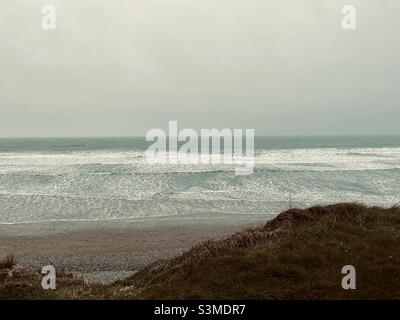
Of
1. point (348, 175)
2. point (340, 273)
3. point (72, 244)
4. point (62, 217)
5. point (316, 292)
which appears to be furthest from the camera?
point (348, 175)

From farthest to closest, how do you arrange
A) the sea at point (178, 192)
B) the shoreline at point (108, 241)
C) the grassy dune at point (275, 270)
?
the sea at point (178, 192), the shoreline at point (108, 241), the grassy dune at point (275, 270)

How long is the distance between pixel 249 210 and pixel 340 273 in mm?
14036

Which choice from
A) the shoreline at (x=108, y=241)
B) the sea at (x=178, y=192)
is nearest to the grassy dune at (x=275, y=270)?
the shoreline at (x=108, y=241)

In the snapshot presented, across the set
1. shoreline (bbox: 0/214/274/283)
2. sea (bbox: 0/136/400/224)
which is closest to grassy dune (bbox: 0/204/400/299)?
shoreline (bbox: 0/214/274/283)

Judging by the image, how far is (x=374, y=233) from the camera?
906 cm

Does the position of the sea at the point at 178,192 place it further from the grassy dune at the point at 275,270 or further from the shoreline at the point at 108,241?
the grassy dune at the point at 275,270

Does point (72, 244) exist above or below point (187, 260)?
below

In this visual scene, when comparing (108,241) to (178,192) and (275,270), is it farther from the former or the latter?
(178,192)

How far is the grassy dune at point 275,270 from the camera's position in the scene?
6512 mm

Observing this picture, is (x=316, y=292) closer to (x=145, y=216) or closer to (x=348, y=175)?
(x=145, y=216)

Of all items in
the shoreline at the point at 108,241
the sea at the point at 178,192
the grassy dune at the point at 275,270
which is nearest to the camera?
the grassy dune at the point at 275,270

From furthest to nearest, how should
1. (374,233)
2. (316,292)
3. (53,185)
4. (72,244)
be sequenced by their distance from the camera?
(53,185), (72,244), (374,233), (316,292)

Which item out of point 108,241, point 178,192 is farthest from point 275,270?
point 178,192

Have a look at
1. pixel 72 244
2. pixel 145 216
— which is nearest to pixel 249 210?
pixel 145 216
